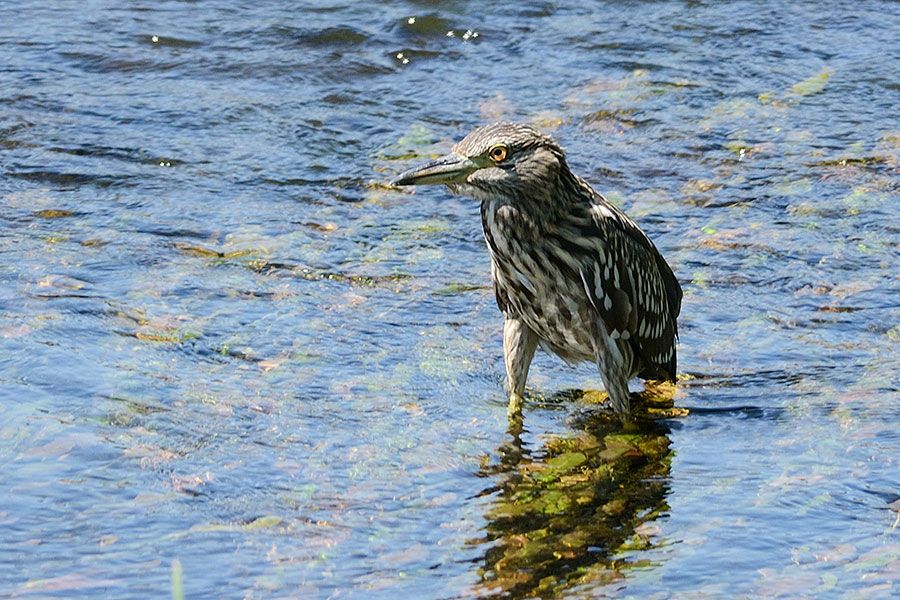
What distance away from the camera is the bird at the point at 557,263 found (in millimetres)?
6613

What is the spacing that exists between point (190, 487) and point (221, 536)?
1.45ft

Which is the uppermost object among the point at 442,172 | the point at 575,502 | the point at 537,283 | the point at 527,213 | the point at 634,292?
the point at 442,172

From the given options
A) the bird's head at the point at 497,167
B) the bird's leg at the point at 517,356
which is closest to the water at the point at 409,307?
the bird's leg at the point at 517,356

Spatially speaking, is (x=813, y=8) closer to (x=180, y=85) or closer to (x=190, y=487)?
(x=180, y=85)

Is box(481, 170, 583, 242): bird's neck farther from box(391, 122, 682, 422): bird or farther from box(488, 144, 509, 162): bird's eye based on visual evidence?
box(488, 144, 509, 162): bird's eye

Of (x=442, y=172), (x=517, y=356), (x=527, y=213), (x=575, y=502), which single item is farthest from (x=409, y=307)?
(x=575, y=502)

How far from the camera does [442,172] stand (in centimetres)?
656

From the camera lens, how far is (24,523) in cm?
554

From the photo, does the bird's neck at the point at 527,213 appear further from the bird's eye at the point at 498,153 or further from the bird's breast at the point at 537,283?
the bird's eye at the point at 498,153

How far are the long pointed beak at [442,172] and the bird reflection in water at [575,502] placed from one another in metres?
1.20

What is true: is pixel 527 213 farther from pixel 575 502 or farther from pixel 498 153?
pixel 575 502

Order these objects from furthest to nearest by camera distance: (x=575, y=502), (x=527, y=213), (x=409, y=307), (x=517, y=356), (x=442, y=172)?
(x=409, y=307) → (x=517, y=356) → (x=527, y=213) → (x=442, y=172) → (x=575, y=502)

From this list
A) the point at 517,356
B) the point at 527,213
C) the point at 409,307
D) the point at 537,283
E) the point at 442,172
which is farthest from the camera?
the point at 409,307

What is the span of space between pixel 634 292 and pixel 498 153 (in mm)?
1063
